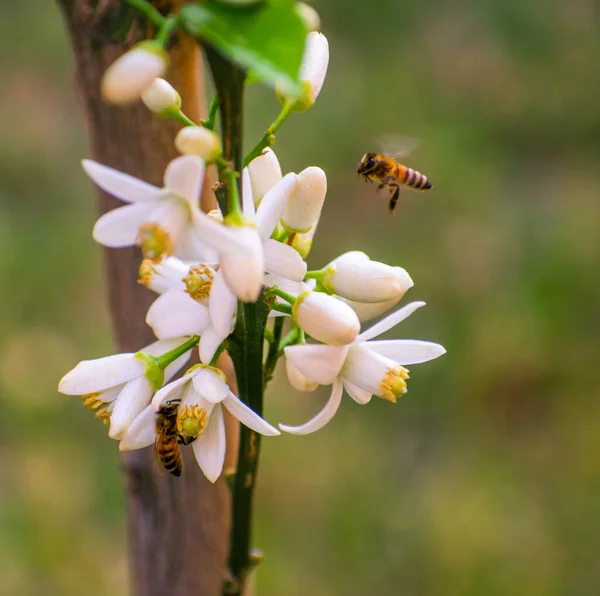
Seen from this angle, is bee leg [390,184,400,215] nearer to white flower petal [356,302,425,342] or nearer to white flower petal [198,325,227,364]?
white flower petal [356,302,425,342]

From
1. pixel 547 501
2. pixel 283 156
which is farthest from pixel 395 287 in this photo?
pixel 283 156

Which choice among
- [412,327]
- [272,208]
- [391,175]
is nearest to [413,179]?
[391,175]

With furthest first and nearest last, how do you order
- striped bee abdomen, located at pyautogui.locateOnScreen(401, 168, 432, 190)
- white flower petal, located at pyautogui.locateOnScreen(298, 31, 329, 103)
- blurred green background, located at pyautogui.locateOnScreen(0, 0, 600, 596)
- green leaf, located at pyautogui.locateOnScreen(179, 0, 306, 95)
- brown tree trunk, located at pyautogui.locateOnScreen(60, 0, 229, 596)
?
blurred green background, located at pyautogui.locateOnScreen(0, 0, 600, 596), striped bee abdomen, located at pyautogui.locateOnScreen(401, 168, 432, 190), brown tree trunk, located at pyautogui.locateOnScreen(60, 0, 229, 596), white flower petal, located at pyautogui.locateOnScreen(298, 31, 329, 103), green leaf, located at pyautogui.locateOnScreen(179, 0, 306, 95)

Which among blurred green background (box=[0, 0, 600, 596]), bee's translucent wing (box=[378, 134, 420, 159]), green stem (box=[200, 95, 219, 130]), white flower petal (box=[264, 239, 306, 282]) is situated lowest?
blurred green background (box=[0, 0, 600, 596])

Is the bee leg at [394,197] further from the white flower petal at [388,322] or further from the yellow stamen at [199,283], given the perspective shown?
the yellow stamen at [199,283]

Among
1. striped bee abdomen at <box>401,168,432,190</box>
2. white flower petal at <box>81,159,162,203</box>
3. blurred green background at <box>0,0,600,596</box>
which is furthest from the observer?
blurred green background at <box>0,0,600,596</box>

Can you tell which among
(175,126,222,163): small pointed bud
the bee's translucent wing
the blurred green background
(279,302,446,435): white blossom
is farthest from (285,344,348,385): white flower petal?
the blurred green background

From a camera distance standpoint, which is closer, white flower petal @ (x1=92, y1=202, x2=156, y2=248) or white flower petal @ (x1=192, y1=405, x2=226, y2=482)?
white flower petal @ (x1=92, y1=202, x2=156, y2=248)
